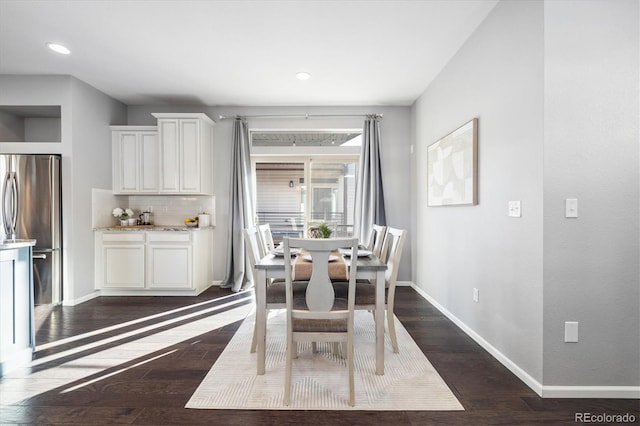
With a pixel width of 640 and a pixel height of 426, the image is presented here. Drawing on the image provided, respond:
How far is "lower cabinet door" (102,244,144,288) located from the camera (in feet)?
14.3

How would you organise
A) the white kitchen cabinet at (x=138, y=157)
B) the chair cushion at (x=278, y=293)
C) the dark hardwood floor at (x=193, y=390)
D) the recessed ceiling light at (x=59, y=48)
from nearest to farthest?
the dark hardwood floor at (x=193, y=390), the chair cushion at (x=278, y=293), the recessed ceiling light at (x=59, y=48), the white kitchen cabinet at (x=138, y=157)

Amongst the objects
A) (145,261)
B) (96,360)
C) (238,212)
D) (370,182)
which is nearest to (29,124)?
(145,261)

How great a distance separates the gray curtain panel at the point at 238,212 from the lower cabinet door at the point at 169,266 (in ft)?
2.01

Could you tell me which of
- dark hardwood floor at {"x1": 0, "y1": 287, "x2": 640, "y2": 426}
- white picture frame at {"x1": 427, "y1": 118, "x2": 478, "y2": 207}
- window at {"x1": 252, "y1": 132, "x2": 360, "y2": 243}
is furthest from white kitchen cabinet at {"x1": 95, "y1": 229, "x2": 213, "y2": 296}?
white picture frame at {"x1": 427, "y1": 118, "x2": 478, "y2": 207}

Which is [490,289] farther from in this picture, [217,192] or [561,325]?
[217,192]

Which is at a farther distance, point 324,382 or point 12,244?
point 12,244

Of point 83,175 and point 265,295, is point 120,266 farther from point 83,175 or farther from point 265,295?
point 265,295

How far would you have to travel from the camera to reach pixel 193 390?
214 cm

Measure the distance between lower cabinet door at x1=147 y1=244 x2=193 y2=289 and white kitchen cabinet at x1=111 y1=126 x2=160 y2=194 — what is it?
0.92 meters

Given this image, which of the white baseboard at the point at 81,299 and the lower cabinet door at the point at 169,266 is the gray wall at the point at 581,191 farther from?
the white baseboard at the point at 81,299

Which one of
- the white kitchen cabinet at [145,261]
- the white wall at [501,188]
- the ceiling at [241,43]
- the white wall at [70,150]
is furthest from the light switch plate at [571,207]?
the white wall at [70,150]

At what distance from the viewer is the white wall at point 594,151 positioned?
6.55ft

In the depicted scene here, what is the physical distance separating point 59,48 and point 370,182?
12.6 ft

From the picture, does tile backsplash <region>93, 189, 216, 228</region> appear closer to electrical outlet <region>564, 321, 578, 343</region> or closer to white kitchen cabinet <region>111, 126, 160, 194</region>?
white kitchen cabinet <region>111, 126, 160, 194</region>
